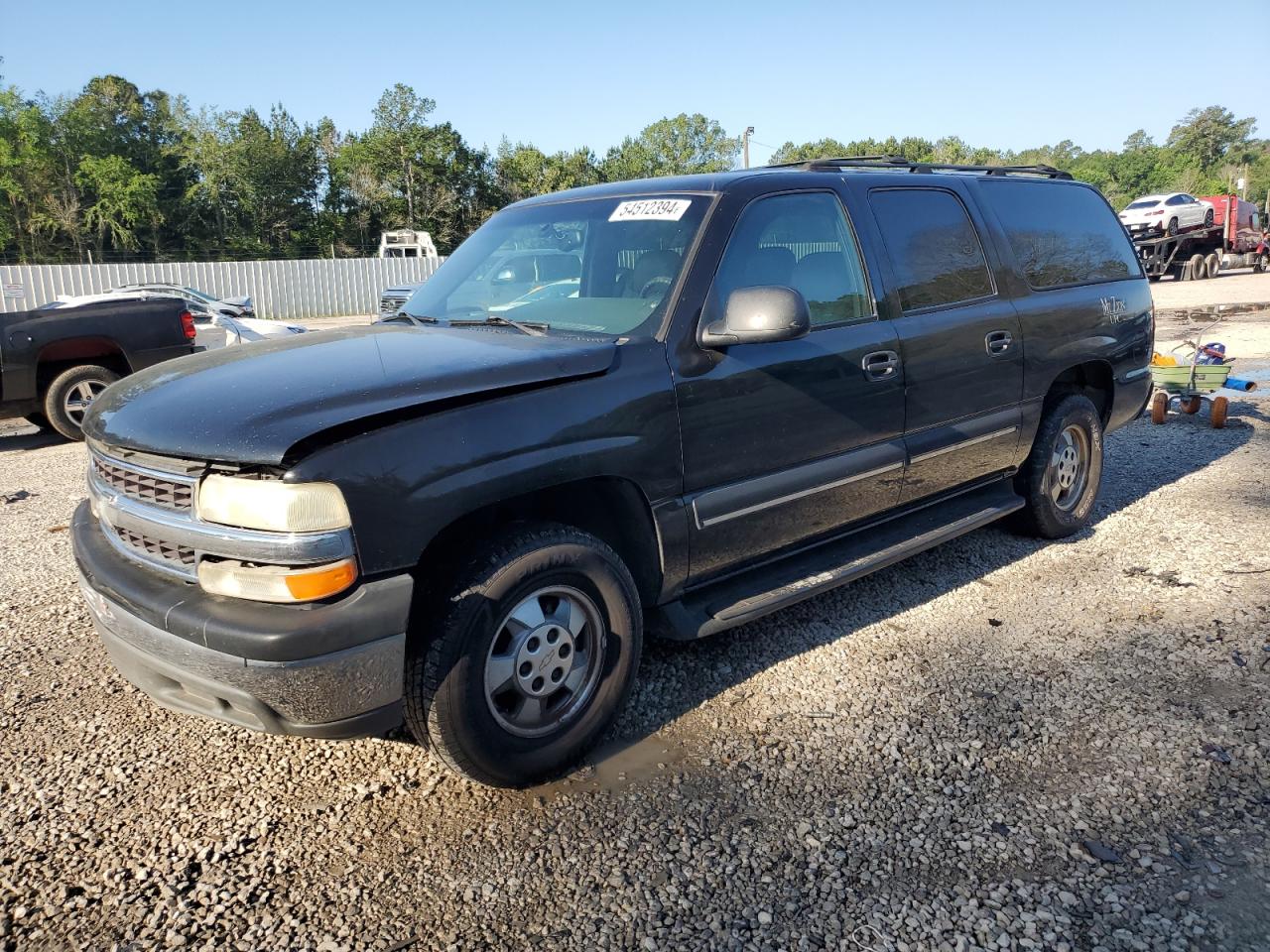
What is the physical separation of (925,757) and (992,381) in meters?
2.14

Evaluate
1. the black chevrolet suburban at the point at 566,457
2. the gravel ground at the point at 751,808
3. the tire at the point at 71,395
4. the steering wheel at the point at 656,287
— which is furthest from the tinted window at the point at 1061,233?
the tire at the point at 71,395

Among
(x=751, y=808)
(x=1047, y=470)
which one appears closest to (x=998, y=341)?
(x=1047, y=470)

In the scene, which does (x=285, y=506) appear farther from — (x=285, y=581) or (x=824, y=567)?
(x=824, y=567)

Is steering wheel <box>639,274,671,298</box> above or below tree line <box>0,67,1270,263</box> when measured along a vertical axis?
below

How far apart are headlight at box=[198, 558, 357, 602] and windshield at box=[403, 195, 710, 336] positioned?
1.33 metres

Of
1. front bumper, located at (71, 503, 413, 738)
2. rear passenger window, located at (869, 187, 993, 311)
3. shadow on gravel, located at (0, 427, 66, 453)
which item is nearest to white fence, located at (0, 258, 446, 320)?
shadow on gravel, located at (0, 427, 66, 453)

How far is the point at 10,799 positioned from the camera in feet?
9.32

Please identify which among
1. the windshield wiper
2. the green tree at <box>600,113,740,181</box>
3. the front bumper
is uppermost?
the green tree at <box>600,113,740,181</box>

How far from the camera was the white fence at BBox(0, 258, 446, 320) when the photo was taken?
27.2 meters

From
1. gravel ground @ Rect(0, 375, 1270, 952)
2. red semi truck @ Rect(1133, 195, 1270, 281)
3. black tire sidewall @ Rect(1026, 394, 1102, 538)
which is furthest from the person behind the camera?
red semi truck @ Rect(1133, 195, 1270, 281)

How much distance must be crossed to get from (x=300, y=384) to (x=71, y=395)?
7458 mm

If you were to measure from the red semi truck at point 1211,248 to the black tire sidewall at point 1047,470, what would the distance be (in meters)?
27.8

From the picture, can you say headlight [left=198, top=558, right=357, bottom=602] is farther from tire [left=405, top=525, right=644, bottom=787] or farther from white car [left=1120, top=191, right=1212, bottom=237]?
white car [left=1120, top=191, right=1212, bottom=237]

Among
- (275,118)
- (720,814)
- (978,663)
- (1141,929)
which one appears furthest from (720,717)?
(275,118)
